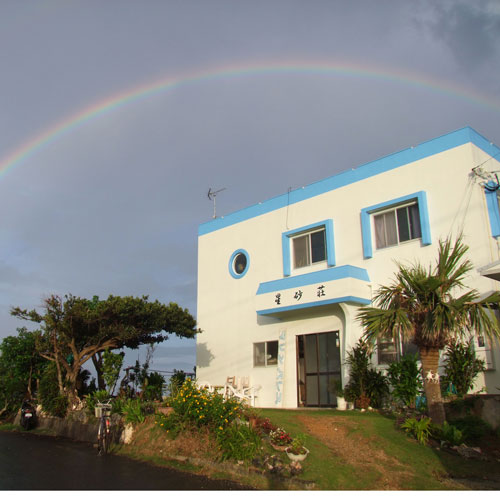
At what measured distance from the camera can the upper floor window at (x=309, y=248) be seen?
667 inches

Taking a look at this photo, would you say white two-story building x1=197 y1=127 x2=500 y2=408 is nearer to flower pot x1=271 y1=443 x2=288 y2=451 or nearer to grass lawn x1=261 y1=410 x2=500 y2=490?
grass lawn x1=261 y1=410 x2=500 y2=490

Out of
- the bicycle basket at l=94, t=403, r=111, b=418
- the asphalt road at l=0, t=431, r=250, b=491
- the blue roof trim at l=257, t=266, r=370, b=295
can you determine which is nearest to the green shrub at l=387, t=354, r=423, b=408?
the blue roof trim at l=257, t=266, r=370, b=295

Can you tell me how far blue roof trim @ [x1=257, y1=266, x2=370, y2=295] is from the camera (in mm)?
14641

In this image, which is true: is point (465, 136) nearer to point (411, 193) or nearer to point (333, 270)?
point (411, 193)

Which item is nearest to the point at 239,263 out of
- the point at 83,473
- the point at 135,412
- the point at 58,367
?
the point at 58,367

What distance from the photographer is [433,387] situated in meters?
9.95

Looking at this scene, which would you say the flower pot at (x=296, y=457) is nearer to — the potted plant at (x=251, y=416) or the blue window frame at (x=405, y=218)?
the potted plant at (x=251, y=416)

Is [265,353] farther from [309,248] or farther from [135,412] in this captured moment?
[135,412]

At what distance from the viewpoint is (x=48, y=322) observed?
16.0m

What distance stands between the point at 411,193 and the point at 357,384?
5.76 m

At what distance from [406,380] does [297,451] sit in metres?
4.69

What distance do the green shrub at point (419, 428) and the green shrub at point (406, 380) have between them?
77.5 inches

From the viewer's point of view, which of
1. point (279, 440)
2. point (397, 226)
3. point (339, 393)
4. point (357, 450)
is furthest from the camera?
point (397, 226)

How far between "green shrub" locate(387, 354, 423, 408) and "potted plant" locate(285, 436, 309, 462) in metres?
4.32
